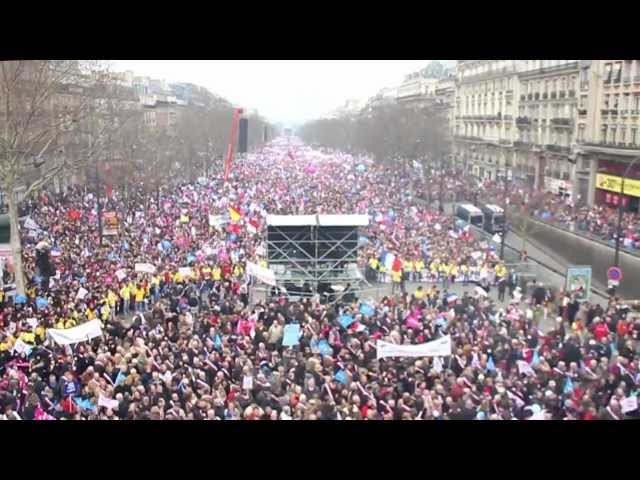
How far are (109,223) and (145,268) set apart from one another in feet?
3.91

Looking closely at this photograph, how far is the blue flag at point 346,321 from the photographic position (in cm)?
830

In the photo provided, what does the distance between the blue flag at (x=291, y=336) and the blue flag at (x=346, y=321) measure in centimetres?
55

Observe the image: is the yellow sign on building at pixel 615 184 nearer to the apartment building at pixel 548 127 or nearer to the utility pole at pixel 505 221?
the apartment building at pixel 548 127

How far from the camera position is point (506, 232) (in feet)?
37.6

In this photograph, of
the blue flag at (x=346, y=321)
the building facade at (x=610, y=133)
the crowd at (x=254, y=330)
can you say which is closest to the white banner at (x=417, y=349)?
the crowd at (x=254, y=330)

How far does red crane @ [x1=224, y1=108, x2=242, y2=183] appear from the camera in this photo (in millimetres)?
10613

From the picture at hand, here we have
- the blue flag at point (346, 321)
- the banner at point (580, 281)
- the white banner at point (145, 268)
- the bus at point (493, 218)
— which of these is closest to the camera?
the blue flag at point (346, 321)

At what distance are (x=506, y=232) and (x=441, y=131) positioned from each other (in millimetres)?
2176

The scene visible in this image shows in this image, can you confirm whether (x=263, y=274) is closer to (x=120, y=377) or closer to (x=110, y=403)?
(x=120, y=377)

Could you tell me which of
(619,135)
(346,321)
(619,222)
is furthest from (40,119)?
(619,135)

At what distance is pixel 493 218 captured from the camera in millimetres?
11492

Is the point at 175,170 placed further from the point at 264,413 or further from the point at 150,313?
the point at 264,413
